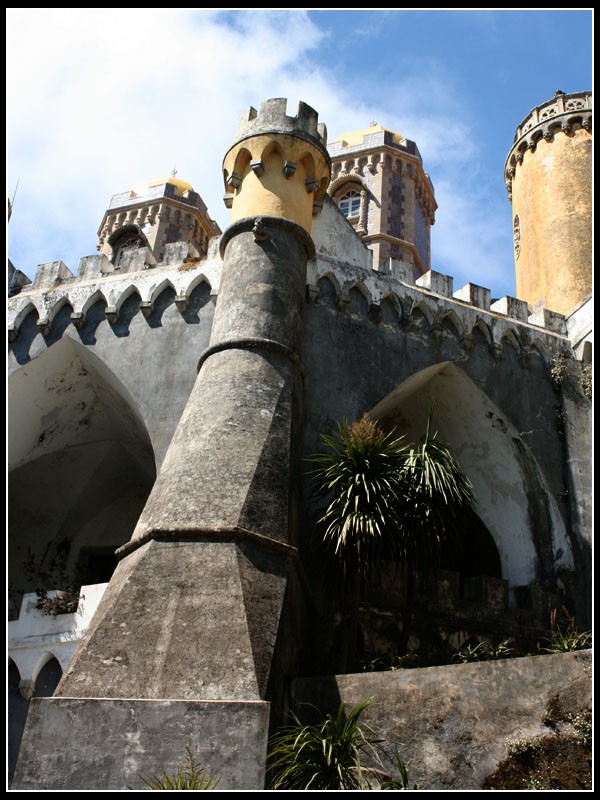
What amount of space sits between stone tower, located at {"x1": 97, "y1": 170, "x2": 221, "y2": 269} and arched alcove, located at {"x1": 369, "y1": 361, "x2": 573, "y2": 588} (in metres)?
23.8

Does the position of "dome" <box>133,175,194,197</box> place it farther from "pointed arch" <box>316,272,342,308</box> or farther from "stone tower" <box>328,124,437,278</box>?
"pointed arch" <box>316,272,342,308</box>

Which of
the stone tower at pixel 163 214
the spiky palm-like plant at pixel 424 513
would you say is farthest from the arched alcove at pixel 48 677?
the stone tower at pixel 163 214

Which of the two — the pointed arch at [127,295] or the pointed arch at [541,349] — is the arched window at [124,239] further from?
the pointed arch at [541,349]

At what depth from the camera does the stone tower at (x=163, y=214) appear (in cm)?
3847

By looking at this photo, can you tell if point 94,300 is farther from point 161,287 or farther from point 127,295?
point 161,287

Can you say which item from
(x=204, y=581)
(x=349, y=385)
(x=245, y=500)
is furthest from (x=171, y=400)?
(x=204, y=581)

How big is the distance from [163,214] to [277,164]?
26.4 metres

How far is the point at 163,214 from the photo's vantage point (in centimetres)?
3891

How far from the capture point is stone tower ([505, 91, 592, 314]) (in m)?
18.2

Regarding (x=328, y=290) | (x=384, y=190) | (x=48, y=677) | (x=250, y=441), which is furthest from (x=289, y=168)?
(x=384, y=190)

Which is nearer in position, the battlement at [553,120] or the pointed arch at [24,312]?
the pointed arch at [24,312]

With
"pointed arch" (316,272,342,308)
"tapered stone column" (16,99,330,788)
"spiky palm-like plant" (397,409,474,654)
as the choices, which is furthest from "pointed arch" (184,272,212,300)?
"spiky palm-like plant" (397,409,474,654)

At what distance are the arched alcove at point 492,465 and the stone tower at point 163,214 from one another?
2384 centimetres

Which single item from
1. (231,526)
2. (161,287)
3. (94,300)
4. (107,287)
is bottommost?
(231,526)
